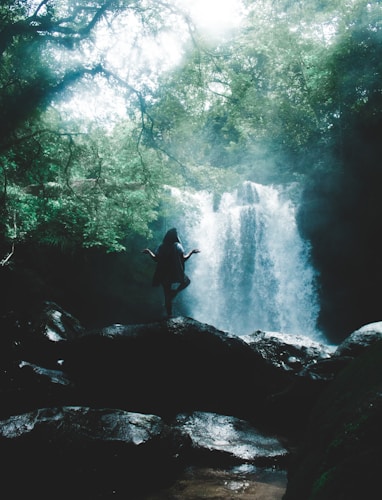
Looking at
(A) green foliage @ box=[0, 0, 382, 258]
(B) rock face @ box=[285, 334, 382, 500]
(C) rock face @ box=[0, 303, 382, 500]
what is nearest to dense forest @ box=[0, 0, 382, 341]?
(A) green foliage @ box=[0, 0, 382, 258]

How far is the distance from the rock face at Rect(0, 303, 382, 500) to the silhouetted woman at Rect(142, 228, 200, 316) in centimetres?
99

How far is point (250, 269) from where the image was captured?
63.4 feet

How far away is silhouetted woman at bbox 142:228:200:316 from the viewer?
7.07m

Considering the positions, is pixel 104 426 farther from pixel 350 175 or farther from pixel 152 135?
pixel 350 175

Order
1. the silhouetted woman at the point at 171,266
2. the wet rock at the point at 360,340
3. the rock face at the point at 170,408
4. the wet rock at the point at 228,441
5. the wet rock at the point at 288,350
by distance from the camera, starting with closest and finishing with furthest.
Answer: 1. the rock face at the point at 170,408
2. the wet rock at the point at 228,441
3. the silhouetted woman at the point at 171,266
4. the wet rock at the point at 360,340
5. the wet rock at the point at 288,350

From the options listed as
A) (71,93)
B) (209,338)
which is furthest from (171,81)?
(209,338)

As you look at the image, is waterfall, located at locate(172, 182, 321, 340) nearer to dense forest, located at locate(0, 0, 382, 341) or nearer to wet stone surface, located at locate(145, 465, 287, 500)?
dense forest, located at locate(0, 0, 382, 341)

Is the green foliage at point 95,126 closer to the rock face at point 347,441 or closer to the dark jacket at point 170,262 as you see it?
the dark jacket at point 170,262

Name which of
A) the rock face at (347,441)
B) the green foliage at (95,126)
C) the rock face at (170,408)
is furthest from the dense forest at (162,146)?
the rock face at (347,441)

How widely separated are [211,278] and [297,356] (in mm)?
11738

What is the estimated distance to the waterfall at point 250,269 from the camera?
18.0 metres

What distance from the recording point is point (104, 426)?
3938 millimetres

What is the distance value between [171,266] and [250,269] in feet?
42.1

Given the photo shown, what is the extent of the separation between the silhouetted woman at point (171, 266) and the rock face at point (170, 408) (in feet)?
3.24
